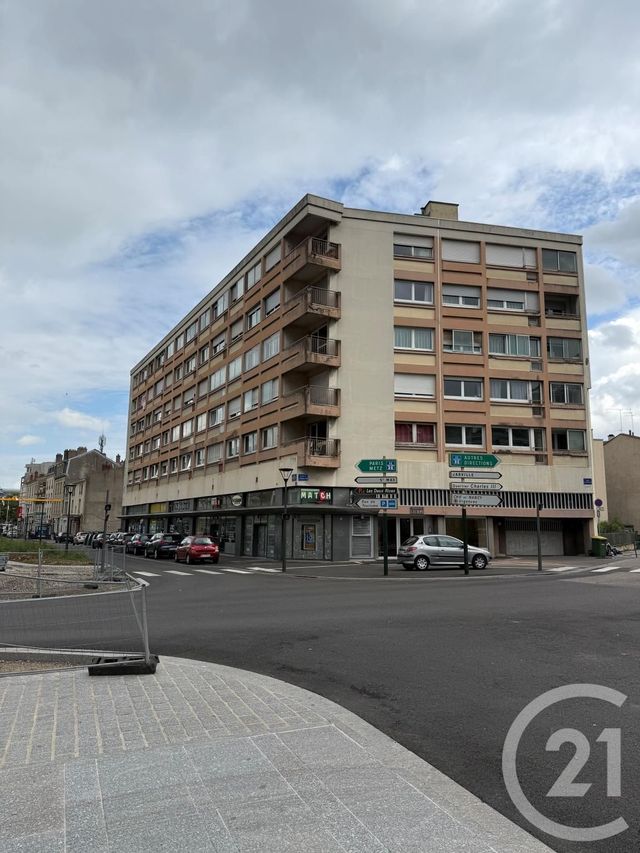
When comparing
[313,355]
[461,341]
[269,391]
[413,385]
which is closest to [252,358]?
[269,391]

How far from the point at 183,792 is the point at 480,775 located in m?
1.94

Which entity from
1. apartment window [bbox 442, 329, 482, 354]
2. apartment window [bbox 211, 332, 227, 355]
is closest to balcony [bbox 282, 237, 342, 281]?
apartment window [bbox 442, 329, 482, 354]

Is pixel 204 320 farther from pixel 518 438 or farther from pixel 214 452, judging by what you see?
pixel 518 438

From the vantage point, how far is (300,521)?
111ft

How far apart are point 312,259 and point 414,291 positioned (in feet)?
20.7

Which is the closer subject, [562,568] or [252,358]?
[562,568]

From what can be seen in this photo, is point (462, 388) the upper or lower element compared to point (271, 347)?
lower

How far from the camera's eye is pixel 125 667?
674 cm

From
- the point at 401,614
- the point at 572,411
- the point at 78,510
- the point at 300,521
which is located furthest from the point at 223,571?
the point at 78,510

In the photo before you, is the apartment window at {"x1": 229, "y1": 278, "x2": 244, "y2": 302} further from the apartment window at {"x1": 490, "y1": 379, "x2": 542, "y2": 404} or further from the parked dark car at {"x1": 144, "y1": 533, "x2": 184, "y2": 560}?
the apartment window at {"x1": 490, "y1": 379, "x2": 542, "y2": 404}

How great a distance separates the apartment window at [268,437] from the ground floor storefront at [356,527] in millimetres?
2747

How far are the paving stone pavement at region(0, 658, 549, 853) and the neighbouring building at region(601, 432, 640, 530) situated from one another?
172 ft

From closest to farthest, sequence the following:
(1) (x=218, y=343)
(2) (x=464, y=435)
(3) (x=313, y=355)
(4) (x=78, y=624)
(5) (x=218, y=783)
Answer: (5) (x=218, y=783)
(4) (x=78, y=624)
(3) (x=313, y=355)
(2) (x=464, y=435)
(1) (x=218, y=343)

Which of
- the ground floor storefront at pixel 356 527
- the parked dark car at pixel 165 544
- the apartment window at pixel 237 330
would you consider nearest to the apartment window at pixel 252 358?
the apartment window at pixel 237 330
